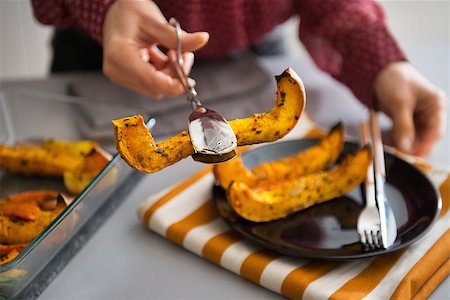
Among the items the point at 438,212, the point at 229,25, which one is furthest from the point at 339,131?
the point at 229,25

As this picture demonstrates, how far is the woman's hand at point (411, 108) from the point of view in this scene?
91cm

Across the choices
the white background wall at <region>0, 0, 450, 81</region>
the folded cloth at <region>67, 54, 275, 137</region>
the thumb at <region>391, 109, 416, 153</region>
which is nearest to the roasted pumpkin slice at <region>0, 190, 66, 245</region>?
the folded cloth at <region>67, 54, 275, 137</region>

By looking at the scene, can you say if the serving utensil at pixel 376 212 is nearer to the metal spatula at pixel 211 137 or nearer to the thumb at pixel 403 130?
the thumb at pixel 403 130

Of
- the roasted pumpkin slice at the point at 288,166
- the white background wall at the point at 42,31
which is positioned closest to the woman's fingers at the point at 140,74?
the roasted pumpkin slice at the point at 288,166

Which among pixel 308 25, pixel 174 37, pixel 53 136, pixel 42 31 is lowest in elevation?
pixel 42 31

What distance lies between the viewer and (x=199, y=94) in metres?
1.04

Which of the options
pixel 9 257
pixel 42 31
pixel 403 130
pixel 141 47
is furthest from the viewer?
pixel 42 31

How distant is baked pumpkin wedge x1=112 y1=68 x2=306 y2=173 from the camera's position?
54 cm

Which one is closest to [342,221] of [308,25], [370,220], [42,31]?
[370,220]

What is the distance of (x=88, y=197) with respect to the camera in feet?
2.39

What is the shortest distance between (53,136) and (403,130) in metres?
0.49

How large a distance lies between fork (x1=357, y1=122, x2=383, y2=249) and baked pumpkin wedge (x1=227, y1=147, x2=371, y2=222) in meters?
0.01

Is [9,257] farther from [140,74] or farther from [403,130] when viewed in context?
[403,130]

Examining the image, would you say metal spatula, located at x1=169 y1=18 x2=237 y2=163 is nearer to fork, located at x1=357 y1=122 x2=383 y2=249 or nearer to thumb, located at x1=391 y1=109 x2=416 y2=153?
fork, located at x1=357 y1=122 x2=383 y2=249
